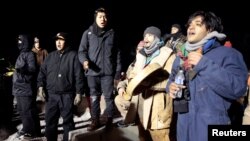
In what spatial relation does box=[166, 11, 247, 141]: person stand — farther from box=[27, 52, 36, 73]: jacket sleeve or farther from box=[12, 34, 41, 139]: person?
box=[12, 34, 41, 139]: person

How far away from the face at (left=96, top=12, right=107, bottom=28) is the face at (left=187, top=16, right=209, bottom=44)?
318 centimetres

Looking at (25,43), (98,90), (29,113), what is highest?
(25,43)

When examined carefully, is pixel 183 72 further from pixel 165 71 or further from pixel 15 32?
pixel 15 32

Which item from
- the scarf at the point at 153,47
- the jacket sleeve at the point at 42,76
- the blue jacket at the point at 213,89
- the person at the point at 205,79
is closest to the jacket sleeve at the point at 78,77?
the jacket sleeve at the point at 42,76

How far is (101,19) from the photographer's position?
6.39 metres

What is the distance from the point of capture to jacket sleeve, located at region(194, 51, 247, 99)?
308 centimetres

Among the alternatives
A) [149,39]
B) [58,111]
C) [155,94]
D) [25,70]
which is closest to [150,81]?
[155,94]

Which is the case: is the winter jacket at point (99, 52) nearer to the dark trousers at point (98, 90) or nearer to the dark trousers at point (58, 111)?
the dark trousers at point (98, 90)

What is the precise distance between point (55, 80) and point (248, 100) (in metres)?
3.46

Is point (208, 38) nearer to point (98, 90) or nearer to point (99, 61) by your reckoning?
point (99, 61)

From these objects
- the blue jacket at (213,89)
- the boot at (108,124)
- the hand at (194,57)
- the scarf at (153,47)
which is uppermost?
the scarf at (153,47)

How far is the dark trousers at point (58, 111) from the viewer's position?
241 inches

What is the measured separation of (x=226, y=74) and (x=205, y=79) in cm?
21

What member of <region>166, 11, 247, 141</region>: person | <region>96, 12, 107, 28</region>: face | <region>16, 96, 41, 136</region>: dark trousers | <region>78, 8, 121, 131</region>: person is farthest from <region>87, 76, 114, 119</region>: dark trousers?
<region>166, 11, 247, 141</region>: person
